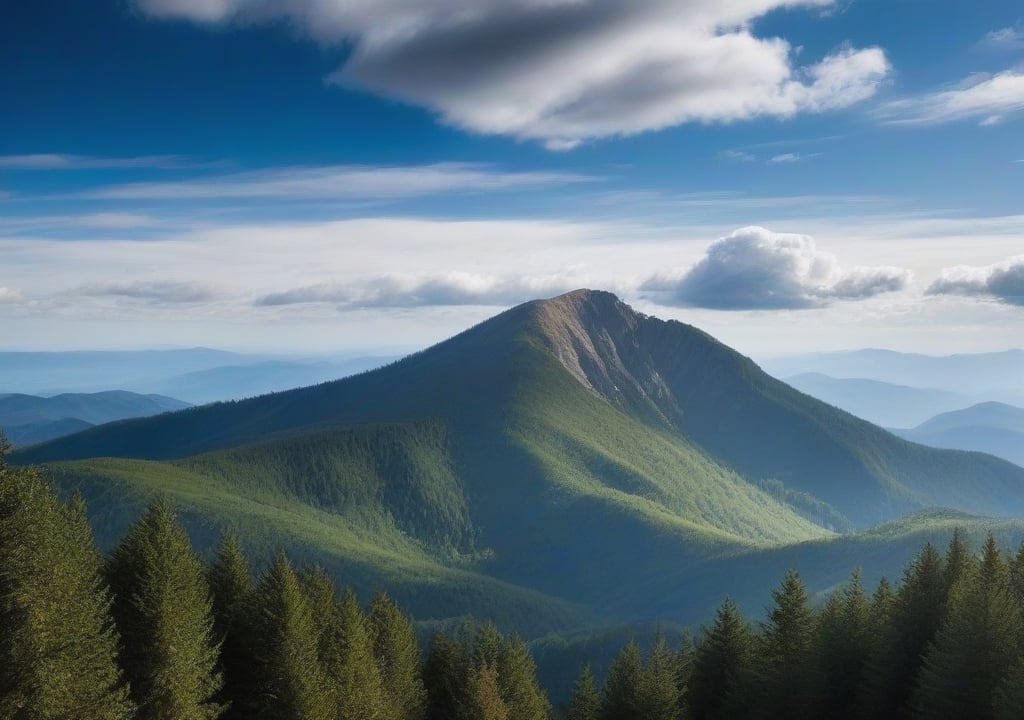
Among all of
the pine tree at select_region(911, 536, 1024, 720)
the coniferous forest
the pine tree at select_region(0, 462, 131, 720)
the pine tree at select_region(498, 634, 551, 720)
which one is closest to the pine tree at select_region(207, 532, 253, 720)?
the coniferous forest

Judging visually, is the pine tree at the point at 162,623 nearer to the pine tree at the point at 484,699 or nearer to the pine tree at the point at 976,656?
the pine tree at the point at 484,699

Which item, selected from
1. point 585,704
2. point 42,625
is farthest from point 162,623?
point 585,704

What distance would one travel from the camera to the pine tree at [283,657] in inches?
1727

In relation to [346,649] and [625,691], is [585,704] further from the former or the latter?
[346,649]

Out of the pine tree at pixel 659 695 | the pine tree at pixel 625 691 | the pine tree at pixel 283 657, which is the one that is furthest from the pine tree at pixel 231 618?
the pine tree at pixel 659 695

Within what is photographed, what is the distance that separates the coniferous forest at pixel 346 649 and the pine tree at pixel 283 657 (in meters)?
0.10

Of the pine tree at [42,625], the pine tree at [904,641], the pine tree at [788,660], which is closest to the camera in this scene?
the pine tree at [42,625]

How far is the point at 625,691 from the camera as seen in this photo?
66562 millimetres

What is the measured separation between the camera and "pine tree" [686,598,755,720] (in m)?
68.1

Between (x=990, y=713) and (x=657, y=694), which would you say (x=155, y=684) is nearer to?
(x=657, y=694)

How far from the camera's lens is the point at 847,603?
65.9m

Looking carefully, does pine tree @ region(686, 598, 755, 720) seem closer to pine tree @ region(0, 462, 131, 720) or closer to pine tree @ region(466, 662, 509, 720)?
pine tree @ region(466, 662, 509, 720)

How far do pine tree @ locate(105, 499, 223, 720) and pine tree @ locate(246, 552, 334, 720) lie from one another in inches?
118

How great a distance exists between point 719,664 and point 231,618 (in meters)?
43.6
